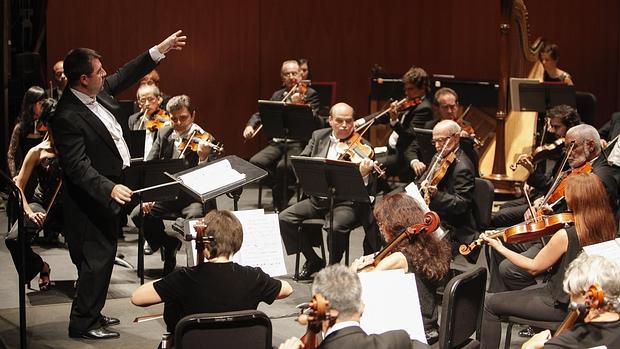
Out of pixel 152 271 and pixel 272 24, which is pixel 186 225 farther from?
pixel 272 24

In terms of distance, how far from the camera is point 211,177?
18.0 ft

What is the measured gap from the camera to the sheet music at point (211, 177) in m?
5.39

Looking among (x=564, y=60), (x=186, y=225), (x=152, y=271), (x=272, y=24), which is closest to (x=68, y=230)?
(x=186, y=225)

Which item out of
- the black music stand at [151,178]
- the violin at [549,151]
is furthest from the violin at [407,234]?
the violin at [549,151]

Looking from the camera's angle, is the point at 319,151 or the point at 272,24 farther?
the point at 272,24

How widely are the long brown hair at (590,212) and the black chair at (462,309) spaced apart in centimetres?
77

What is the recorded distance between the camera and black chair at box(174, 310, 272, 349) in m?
3.58

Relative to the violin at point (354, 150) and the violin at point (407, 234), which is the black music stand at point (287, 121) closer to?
the violin at point (354, 150)

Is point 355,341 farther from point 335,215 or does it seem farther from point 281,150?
point 281,150

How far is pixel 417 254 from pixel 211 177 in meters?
1.53

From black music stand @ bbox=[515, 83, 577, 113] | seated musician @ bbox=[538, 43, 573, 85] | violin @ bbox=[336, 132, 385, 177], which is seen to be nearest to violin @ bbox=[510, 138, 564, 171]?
violin @ bbox=[336, 132, 385, 177]

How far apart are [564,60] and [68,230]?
9.00 m

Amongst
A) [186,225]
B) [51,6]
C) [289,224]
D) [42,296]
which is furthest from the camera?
[51,6]

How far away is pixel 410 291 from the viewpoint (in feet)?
12.9
